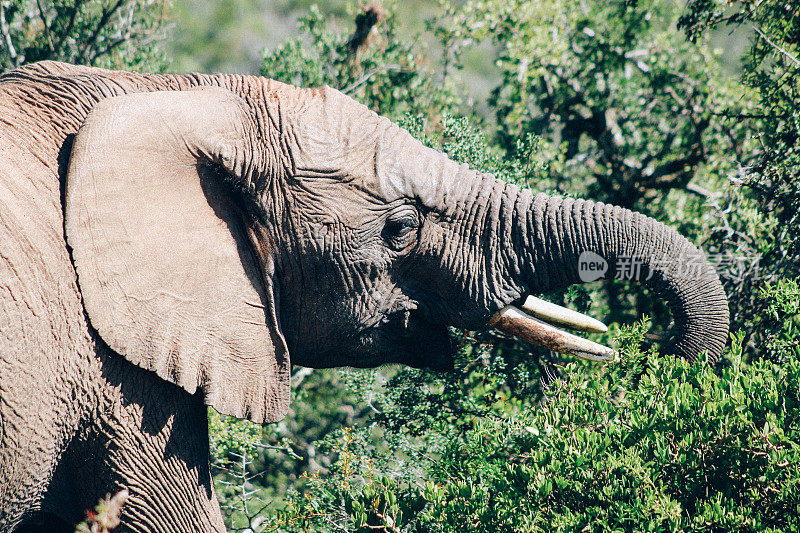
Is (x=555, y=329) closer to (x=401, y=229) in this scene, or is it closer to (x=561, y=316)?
(x=561, y=316)

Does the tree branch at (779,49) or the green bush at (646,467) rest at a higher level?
the tree branch at (779,49)

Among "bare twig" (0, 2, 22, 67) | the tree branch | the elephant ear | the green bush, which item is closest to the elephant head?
the elephant ear

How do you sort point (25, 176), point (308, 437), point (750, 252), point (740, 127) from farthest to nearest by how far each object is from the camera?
point (308, 437) < point (740, 127) < point (750, 252) < point (25, 176)

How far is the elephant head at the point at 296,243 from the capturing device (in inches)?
109

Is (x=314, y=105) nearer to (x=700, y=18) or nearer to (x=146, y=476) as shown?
(x=146, y=476)

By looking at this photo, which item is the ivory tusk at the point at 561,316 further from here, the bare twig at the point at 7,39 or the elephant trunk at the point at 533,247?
the bare twig at the point at 7,39

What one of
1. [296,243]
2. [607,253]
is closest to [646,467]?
[607,253]

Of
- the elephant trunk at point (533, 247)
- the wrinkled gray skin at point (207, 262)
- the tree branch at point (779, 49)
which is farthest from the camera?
the tree branch at point (779, 49)

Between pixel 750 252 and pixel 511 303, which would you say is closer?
pixel 511 303

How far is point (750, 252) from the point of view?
479 centimetres

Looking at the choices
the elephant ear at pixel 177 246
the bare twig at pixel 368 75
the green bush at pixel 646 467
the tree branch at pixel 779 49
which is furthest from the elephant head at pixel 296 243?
the bare twig at pixel 368 75

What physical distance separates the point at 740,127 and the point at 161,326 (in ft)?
14.7

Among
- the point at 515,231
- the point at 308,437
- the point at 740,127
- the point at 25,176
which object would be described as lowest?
the point at 308,437

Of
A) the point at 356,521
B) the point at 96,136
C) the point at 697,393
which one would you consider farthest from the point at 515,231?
the point at 96,136
